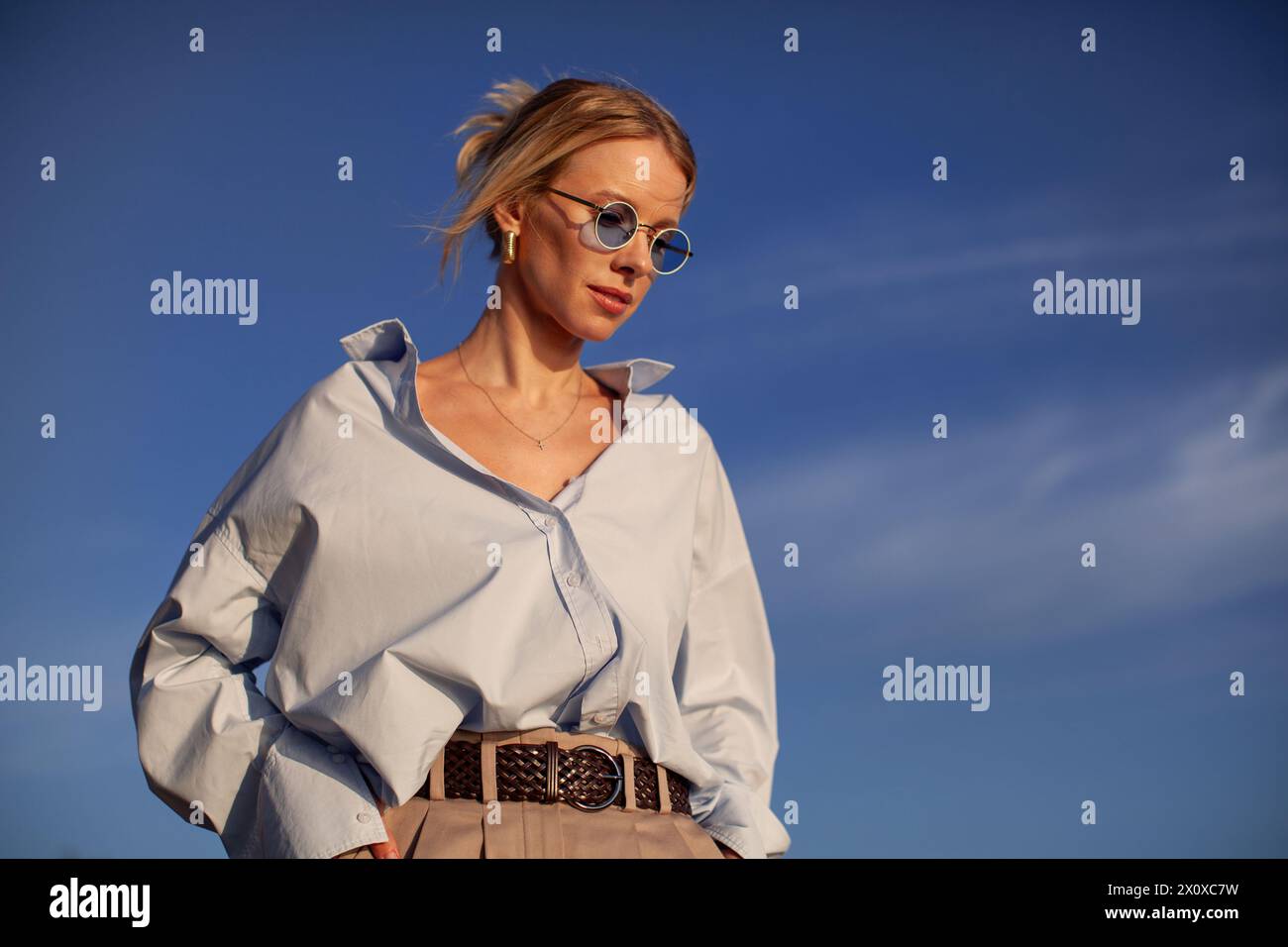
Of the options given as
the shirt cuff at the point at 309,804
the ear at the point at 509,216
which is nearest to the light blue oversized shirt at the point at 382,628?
the shirt cuff at the point at 309,804

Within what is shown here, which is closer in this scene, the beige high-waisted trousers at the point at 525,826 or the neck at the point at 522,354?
the beige high-waisted trousers at the point at 525,826

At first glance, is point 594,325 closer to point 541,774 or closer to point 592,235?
point 592,235

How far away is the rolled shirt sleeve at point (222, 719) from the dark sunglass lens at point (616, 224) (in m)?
1.30

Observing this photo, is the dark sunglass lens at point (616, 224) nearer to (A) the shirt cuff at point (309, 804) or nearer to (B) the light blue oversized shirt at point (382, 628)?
(B) the light blue oversized shirt at point (382, 628)

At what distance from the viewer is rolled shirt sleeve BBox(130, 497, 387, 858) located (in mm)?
3512

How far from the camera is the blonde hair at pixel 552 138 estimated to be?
156 inches

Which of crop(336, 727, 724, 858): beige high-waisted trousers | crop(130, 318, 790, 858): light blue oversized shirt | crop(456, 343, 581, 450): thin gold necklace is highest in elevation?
crop(456, 343, 581, 450): thin gold necklace

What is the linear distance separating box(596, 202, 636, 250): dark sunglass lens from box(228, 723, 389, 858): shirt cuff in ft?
5.17

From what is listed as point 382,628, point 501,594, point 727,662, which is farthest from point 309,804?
point 727,662

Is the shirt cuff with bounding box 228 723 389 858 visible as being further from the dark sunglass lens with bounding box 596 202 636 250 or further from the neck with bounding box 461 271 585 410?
the dark sunglass lens with bounding box 596 202 636 250

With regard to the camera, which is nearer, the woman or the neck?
the woman

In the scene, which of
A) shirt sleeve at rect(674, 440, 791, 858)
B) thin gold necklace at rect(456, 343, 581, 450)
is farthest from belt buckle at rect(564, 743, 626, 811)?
thin gold necklace at rect(456, 343, 581, 450)

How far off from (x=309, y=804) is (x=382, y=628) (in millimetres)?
474
